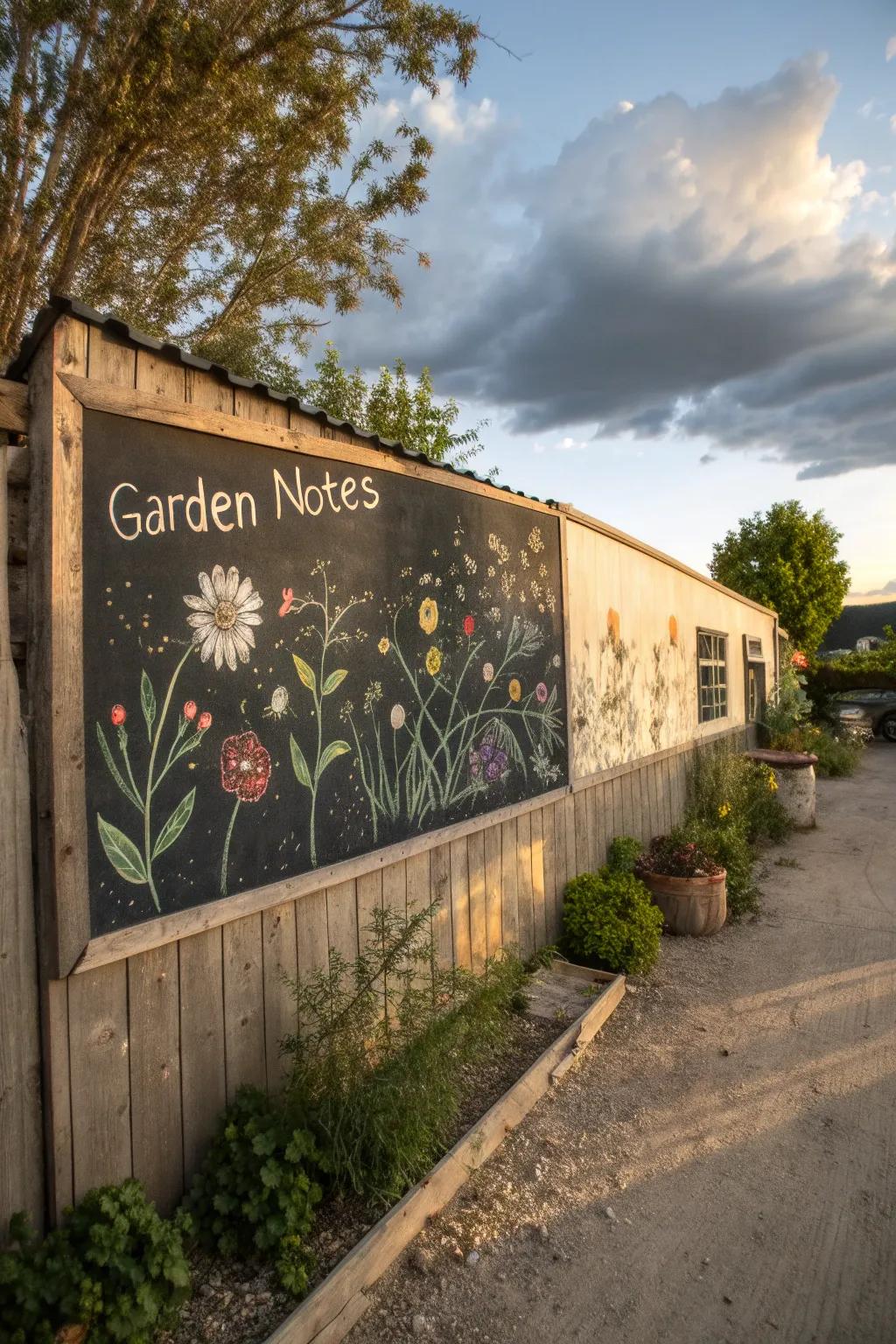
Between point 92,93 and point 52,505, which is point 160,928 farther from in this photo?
point 92,93

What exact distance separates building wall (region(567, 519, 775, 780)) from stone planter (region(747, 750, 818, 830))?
97cm

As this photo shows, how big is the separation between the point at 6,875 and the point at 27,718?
420mm

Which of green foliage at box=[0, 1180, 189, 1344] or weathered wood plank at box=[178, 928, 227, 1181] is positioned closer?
green foliage at box=[0, 1180, 189, 1344]

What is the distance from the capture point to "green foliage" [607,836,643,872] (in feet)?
18.9

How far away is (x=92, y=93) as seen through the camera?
607 cm

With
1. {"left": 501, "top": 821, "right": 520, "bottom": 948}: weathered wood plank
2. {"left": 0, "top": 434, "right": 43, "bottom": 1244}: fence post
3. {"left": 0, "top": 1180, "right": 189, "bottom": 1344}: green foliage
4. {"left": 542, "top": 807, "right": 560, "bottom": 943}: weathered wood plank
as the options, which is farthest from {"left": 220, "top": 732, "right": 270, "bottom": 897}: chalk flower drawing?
{"left": 542, "top": 807, "right": 560, "bottom": 943}: weathered wood plank

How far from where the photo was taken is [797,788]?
29.8 feet

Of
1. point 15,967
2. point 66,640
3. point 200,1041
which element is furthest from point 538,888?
point 66,640

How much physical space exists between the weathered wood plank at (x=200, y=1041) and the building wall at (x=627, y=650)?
3.24m

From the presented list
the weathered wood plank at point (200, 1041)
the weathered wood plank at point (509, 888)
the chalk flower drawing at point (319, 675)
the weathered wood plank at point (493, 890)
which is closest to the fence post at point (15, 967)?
the weathered wood plank at point (200, 1041)

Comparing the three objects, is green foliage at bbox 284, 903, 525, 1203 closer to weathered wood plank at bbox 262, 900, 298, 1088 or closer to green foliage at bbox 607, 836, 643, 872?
weathered wood plank at bbox 262, 900, 298, 1088

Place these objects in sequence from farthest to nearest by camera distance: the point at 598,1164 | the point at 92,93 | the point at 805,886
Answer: the point at 805,886, the point at 92,93, the point at 598,1164

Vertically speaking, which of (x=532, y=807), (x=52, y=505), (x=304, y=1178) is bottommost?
(x=304, y=1178)

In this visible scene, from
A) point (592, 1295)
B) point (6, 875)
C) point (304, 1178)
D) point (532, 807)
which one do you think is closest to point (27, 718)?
point (6, 875)
